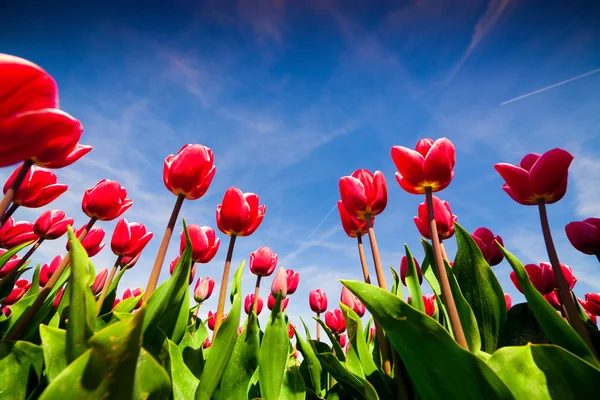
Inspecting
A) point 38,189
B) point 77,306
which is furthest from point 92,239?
point 77,306

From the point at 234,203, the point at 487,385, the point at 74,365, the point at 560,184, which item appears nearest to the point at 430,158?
the point at 560,184

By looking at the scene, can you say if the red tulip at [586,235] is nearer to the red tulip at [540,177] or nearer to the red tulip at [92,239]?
the red tulip at [540,177]

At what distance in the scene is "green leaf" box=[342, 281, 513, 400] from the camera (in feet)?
3.08

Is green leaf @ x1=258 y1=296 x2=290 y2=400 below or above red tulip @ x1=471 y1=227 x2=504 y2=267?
below

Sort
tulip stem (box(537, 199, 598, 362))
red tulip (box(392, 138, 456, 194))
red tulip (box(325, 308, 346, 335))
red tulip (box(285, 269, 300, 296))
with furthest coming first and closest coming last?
red tulip (box(285, 269, 300, 296)) → red tulip (box(325, 308, 346, 335)) → red tulip (box(392, 138, 456, 194)) → tulip stem (box(537, 199, 598, 362))

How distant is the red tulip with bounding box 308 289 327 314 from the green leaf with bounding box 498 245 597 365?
327 cm

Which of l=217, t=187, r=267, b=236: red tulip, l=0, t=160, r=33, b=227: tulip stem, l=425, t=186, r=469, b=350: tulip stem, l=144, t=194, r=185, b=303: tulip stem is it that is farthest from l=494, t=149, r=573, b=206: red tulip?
l=0, t=160, r=33, b=227: tulip stem

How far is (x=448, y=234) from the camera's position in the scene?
2.25 meters

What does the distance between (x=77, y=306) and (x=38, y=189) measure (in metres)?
1.70

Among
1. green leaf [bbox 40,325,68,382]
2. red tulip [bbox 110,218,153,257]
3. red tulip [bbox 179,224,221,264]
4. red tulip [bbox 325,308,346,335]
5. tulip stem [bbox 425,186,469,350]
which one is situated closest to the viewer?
green leaf [bbox 40,325,68,382]

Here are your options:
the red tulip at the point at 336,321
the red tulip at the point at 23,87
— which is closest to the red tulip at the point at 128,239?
the red tulip at the point at 23,87

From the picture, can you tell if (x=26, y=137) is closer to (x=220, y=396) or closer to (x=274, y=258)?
(x=220, y=396)

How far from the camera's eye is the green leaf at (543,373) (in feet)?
2.95

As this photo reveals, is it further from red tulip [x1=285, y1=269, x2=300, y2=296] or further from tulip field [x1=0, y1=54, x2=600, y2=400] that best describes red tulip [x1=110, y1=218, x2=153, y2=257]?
red tulip [x1=285, y1=269, x2=300, y2=296]
